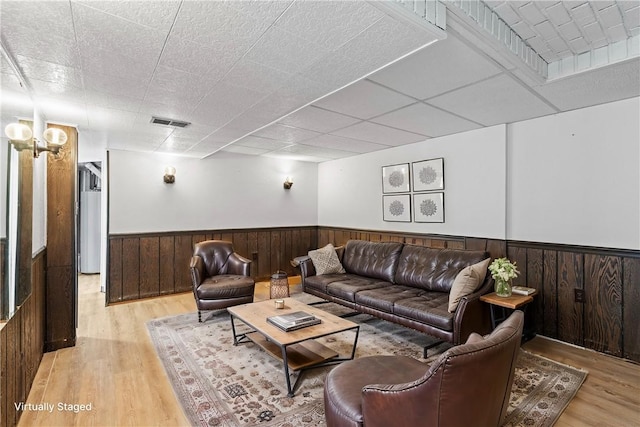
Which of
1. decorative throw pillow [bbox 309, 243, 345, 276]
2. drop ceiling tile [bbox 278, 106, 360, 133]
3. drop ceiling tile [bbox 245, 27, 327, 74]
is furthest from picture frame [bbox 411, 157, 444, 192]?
drop ceiling tile [bbox 245, 27, 327, 74]

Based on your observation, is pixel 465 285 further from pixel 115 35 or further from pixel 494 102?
pixel 115 35

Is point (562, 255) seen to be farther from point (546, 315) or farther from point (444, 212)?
point (444, 212)

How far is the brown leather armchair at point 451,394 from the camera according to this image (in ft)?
4.15

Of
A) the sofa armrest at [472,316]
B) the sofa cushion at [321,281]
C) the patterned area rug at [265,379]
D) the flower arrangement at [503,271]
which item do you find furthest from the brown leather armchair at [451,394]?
the sofa cushion at [321,281]

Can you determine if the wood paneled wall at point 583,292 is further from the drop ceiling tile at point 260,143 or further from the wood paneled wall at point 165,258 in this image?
the wood paneled wall at point 165,258

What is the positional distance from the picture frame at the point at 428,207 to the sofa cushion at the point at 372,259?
61cm

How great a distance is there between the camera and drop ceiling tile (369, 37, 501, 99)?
2.07 m

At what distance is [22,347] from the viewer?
2.21 metres

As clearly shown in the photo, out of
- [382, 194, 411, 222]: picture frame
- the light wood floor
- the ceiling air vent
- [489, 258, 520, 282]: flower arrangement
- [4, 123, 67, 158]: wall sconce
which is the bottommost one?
the light wood floor

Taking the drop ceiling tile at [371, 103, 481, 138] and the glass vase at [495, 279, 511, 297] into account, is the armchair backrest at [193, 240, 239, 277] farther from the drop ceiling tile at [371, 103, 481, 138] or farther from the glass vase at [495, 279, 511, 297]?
the glass vase at [495, 279, 511, 297]

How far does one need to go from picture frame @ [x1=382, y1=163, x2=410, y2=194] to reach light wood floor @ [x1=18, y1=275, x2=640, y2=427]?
2543mm

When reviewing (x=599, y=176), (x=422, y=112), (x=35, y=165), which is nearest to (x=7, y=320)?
(x=35, y=165)

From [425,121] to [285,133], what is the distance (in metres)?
1.75

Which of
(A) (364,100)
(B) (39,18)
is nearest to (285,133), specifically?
(A) (364,100)
